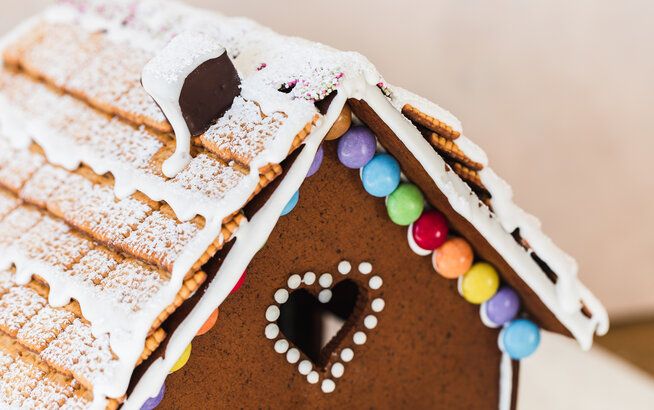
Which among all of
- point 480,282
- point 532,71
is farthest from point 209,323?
point 532,71

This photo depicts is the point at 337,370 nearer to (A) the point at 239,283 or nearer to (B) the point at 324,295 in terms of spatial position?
(B) the point at 324,295

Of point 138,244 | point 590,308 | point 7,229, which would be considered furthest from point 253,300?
point 590,308

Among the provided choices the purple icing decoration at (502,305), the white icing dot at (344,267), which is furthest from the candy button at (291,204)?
the purple icing decoration at (502,305)

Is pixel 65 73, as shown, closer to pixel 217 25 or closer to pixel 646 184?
pixel 217 25

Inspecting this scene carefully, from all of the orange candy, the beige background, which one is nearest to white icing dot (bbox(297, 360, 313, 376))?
the orange candy

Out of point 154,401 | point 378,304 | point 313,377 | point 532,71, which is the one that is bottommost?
point 154,401

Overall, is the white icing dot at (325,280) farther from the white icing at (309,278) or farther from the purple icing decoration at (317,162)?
the purple icing decoration at (317,162)
